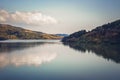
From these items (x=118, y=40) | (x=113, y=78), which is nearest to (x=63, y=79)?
(x=113, y=78)

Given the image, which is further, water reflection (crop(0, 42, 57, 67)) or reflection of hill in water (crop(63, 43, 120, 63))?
reflection of hill in water (crop(63, 43, 120, 63))

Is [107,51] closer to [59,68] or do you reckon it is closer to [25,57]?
[25,57]

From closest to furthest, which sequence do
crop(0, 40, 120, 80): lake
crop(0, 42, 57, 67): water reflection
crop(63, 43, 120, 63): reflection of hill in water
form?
1. crop(0, 40, 120, 80): lake
2. crop(0, 42, 57, 67): water reflection
3. crop(63, 43, 120, 63): reflection of hill in water

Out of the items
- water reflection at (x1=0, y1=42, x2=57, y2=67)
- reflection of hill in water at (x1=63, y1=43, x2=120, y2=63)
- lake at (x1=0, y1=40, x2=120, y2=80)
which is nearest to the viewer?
lake at (x1=0, y1=40, x2=120, y2=80)

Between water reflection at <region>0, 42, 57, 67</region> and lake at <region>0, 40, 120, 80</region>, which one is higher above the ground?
water reflection at <region>0, 42, 57, 67</region>

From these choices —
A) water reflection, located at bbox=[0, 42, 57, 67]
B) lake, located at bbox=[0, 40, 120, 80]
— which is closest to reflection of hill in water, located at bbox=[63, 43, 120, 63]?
lake, located at bbox=[0, 40, 120, 80]

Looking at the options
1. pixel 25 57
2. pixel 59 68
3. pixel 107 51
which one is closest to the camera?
pixel 59 68

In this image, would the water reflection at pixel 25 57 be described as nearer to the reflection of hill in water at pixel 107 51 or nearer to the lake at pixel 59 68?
the lake at pixel 59 68

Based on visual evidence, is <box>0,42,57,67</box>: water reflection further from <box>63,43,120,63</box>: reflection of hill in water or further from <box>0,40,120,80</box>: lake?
<box>63,43,120,63</box>: reflection of hill in water

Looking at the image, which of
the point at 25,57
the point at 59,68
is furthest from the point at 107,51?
the point at 59,68

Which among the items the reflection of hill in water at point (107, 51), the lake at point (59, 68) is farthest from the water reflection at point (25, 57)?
the reflection of hill in water at point (107, 51)

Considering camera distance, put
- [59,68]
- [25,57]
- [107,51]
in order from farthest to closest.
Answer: [107,51]
[25,57]
[59,68]

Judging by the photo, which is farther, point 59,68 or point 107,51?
point 107,51

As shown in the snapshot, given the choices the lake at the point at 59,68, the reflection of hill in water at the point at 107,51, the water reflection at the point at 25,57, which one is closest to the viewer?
the lake at the point at 59,68
